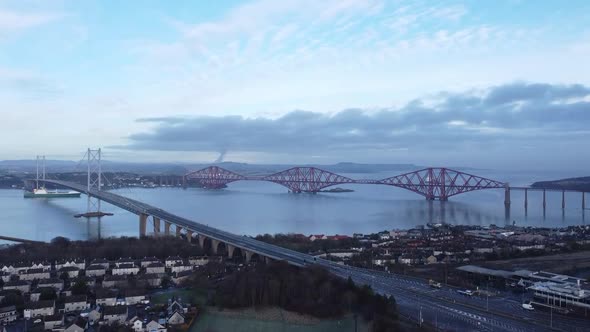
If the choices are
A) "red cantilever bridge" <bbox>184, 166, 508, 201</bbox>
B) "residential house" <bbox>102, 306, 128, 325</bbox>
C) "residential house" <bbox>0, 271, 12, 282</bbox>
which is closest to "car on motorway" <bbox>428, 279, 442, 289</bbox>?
"residential house" <bbox>102, 306, 128, 325</bbox>

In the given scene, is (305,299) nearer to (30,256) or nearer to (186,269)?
(186,269)

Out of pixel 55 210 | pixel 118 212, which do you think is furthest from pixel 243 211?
pixel 55 210

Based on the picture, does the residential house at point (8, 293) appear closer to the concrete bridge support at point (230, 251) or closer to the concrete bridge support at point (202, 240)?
the concrete bridge support at point (230, 251)

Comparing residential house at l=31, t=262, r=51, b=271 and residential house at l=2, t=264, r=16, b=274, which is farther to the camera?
residential house at l=31, t=262, r=51, b=271

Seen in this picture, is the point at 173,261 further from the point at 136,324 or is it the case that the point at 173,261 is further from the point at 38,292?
the point at 136,324

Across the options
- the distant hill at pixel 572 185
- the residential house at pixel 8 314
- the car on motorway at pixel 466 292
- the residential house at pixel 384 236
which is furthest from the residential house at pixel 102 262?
the distant hill at pixel 572 185

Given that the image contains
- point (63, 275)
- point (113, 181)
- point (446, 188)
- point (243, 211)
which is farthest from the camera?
point (113, 181)

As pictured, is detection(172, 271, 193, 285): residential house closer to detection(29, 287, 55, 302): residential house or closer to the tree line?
the tree line
